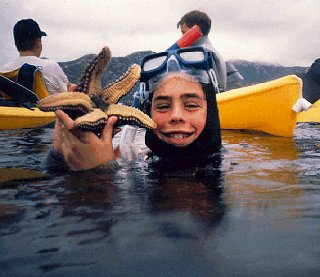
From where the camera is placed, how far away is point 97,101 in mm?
3264

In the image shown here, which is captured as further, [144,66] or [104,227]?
[144,66]

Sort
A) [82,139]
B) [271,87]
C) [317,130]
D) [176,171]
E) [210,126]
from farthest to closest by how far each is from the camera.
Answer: [317,130], [271,87], [210,126], [176,171], [82,139]

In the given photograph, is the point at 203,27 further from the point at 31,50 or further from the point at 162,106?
the point at 162,106

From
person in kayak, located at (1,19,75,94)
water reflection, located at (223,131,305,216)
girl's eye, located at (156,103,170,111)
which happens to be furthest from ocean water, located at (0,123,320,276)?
person in kayak, located at (1,19,75,94)

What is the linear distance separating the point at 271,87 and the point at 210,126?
3923 millimetres

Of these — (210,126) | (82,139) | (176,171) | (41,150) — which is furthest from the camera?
(41,150)

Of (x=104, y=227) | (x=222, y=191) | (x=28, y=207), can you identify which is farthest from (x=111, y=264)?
(x=222, y=191)

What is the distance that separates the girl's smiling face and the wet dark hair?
3.96 meters

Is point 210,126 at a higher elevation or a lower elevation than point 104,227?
higher

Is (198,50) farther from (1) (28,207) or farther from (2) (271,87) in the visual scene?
(2) (271,87)

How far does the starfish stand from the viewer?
3041mm

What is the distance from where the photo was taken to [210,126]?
12.7 ft

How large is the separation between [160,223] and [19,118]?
6815mm

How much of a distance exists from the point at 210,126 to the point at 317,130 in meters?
5.25
